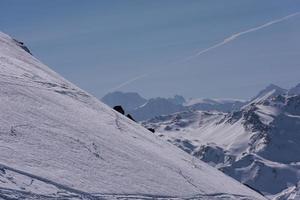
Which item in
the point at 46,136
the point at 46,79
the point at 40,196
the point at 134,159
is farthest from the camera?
the point at 46,79

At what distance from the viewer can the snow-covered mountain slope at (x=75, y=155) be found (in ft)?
37.6

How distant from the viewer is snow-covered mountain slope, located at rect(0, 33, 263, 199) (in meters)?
11.5

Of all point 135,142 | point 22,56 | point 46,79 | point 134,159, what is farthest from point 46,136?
point 22,56

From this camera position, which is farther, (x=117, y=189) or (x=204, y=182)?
(x=204, y=182)

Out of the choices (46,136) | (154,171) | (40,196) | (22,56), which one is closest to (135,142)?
(154,171)

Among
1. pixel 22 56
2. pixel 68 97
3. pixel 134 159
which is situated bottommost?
pixel 134 159

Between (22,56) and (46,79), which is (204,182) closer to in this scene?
(46,79)

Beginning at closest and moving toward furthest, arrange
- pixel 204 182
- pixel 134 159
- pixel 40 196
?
pixel 40 196 → pixel 134 159 → pixel 204 182

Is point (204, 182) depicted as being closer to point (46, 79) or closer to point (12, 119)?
point (12, 119)

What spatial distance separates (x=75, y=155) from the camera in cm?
1334

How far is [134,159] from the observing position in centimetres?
1493

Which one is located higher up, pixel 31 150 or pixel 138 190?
pixel 31 150

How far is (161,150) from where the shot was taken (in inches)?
727

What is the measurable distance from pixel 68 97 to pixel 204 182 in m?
6.05
